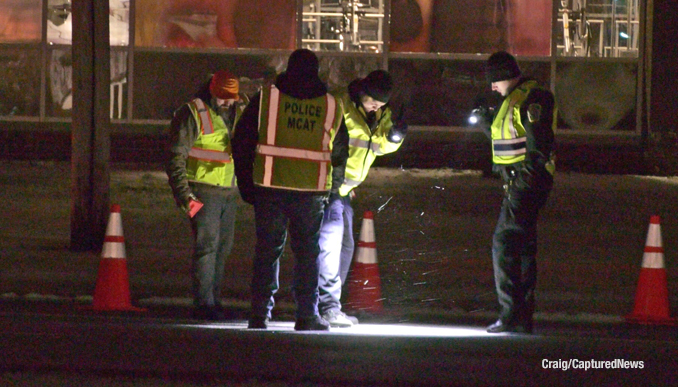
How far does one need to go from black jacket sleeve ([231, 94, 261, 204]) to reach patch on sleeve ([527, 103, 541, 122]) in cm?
168

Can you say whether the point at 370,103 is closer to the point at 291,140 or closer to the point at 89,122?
the point at 291,140

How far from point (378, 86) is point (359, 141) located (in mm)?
447

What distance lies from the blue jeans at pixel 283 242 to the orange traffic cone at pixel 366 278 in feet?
4.88

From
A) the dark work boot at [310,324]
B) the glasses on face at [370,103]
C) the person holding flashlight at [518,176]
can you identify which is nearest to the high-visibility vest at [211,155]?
the glasses on face at [370,103]

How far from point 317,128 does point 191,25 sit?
488 inches

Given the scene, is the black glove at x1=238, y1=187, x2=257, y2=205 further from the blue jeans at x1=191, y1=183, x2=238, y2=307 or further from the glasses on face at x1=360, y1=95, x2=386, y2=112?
the glasses on face at x1=360, y1=95, x2=386, y2=112

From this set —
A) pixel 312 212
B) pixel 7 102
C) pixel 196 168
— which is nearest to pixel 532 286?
pixel 312 212

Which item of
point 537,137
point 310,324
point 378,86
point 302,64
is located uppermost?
point 302,64

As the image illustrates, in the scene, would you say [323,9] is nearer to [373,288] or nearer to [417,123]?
[417,123]

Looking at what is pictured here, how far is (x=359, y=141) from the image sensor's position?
24.2 feet

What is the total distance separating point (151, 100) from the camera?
1869 centimetres

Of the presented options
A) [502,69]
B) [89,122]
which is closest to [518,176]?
[502,69]

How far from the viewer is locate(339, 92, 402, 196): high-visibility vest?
24.1 ft

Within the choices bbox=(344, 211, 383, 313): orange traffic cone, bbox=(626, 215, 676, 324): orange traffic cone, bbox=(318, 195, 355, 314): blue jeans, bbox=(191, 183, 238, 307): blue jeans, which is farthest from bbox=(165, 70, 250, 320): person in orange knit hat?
bbox=(626, 215, 676, 324): orange traffic cone
